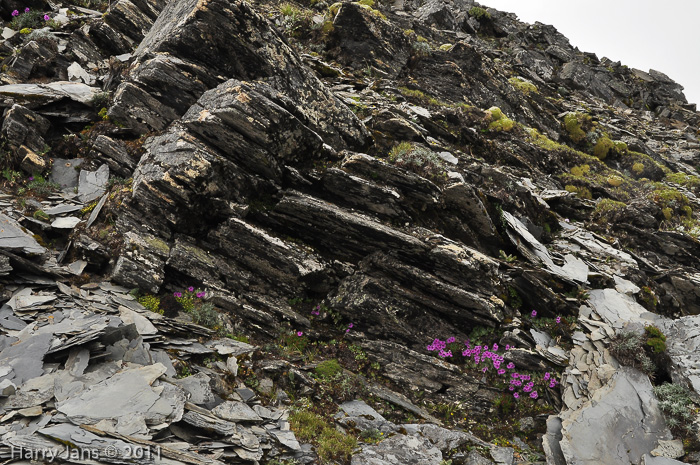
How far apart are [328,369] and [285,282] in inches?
128

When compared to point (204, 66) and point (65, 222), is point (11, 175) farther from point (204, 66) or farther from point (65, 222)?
point (204, 66)

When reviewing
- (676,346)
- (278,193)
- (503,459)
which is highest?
(676,346)

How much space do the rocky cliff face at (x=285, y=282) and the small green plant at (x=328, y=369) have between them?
0.06 m

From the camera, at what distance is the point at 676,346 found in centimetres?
1129

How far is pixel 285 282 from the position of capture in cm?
1288

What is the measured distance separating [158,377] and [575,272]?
48.7 feet

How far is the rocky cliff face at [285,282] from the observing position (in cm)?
830

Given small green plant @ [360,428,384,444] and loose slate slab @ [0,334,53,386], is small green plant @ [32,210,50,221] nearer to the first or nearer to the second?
loose slate slab @ [0,334,53,386]

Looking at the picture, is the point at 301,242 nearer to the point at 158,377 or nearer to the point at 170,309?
the point at 170,309

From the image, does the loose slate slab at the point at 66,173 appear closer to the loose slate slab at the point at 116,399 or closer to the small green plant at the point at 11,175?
the small green plant at the point at 11,175

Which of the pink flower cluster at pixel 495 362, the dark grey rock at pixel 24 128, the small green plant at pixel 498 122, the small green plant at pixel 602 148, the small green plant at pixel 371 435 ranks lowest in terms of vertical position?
the small green plant at pixel 371 435

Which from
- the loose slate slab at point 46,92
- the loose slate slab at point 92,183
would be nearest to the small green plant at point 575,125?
the loose slate slab at point 92,183

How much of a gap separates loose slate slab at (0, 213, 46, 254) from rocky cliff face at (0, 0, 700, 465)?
2.2 inches

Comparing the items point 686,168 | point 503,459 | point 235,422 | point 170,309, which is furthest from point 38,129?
point 686,168
